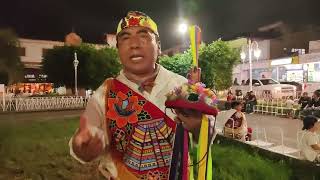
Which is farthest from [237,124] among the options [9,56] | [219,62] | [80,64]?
[80,64]

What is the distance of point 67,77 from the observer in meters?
26.3

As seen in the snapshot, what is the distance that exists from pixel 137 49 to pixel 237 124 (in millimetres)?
5623

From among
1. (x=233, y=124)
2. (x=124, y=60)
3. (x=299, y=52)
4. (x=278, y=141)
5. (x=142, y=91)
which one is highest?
(x=299, y=52)

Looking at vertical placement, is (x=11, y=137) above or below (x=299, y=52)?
below

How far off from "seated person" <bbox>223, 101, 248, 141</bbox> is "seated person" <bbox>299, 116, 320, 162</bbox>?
1.99 metres

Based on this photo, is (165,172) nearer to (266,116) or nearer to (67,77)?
(266,116)

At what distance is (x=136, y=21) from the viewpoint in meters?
2.39

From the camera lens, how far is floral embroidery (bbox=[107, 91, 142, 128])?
228 centimetres

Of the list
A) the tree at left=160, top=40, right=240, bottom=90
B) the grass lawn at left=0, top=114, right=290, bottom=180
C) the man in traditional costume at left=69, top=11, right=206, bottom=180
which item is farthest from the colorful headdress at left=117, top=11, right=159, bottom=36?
the tree at left=160, top=40, right=240, bottom=90

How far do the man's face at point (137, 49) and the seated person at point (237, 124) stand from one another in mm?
5284

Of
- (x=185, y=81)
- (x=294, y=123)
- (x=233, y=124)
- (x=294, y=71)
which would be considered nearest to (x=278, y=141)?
(x=233, y=124)

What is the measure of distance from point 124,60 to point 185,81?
436mm

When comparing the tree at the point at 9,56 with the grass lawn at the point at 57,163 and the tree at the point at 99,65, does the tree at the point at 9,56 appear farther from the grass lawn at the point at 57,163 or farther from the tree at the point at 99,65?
the tree at the point at 99,65

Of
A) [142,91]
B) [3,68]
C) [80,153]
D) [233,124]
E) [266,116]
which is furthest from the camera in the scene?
[266,116]
